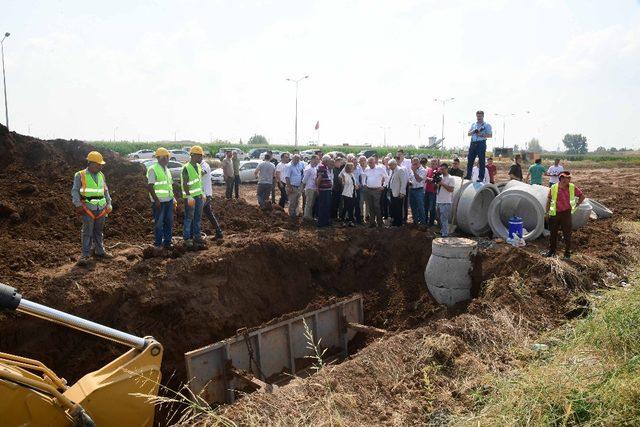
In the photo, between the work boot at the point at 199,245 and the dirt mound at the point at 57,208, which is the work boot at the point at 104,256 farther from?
the work boot at the point at 199,245

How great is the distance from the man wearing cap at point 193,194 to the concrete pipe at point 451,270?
4.43 meters

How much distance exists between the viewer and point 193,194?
9.41m

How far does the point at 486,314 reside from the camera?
7258 mm

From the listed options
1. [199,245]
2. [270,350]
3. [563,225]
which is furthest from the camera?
[199,245]

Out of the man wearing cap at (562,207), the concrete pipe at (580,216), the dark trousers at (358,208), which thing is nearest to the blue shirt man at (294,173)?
the dark trousers at (358,208)

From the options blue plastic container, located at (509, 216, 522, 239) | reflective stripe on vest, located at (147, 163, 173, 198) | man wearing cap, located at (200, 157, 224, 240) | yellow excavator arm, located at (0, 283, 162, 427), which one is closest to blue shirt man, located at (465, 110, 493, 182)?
blue plastic container, located at (509, 216, 522, 239)

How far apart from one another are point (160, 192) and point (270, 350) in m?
3.41

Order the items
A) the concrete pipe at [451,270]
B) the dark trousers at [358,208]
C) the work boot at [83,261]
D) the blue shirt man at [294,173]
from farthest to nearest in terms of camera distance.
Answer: the blue shirt man at [294,173] < the dark trousers at [358,208] < the concrete pipe at [451,270] < the work boot at [83,261]

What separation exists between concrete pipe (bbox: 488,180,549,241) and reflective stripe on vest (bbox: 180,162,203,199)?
6373mm

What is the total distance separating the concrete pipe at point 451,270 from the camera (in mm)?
8719

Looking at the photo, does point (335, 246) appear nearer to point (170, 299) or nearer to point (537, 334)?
point (170, 299)

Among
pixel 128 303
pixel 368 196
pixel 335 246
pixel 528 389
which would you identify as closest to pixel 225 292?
pixel 128 303

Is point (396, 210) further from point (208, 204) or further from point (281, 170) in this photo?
point (208, 204)

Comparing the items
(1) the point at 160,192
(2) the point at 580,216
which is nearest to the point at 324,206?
(1) the point at 160,192
